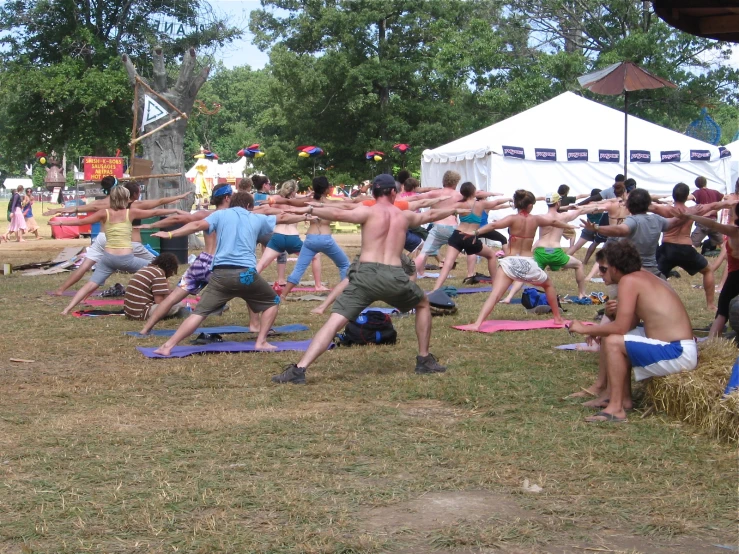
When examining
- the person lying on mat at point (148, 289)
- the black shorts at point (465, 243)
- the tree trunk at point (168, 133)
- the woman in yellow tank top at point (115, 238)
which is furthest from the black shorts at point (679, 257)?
the tree trunk at point (168, 133)

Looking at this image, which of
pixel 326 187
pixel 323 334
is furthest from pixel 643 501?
pixel 326 187

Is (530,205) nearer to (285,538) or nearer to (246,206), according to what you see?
(246,206)

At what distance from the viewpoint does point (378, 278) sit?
7297 mm

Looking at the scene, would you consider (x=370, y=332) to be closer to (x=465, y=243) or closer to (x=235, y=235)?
(x=235, y=235)

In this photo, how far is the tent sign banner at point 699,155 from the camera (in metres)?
23.3

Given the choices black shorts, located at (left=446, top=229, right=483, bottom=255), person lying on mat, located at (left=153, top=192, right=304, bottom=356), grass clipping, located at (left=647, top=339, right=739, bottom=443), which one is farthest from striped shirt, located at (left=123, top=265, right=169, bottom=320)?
grass clipping, located at (left=647, top=339, right=739, bottom=443)

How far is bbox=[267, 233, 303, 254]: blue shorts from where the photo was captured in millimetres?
12445

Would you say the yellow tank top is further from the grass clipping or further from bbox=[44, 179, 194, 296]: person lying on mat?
the grass clipping

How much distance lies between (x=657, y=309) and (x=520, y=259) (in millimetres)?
4076

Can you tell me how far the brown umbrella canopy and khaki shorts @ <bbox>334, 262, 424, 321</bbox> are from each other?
29.3ft

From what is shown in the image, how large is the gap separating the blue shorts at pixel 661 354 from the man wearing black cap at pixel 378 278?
6.81ft

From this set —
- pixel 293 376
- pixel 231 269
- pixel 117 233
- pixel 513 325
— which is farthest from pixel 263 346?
pixel 117 233

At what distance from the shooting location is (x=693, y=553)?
12.9ft

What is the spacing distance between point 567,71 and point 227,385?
25876 millimetres
